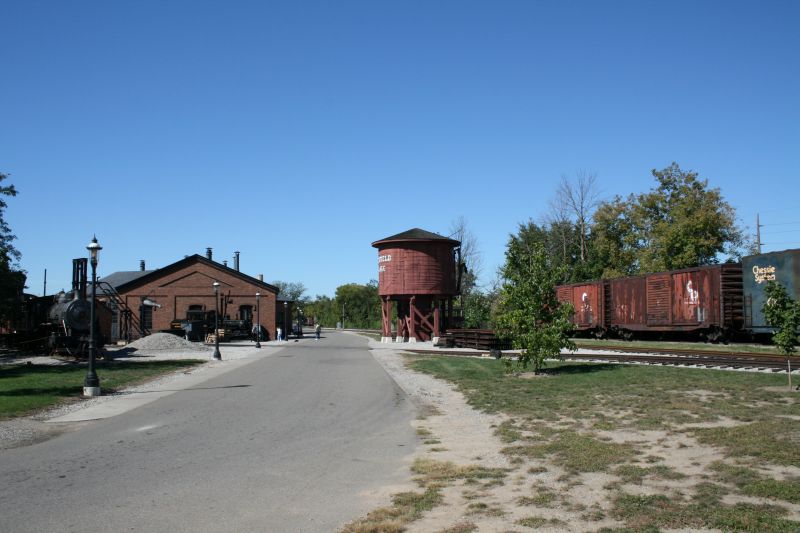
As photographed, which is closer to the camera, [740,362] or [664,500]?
[664,500]

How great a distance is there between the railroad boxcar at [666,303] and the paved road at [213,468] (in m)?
18.3

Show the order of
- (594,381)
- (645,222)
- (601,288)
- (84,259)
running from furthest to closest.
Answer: (645,222) < (601,288) < (84,259) < (594,381)

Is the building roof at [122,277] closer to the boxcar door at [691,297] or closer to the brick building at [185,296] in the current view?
the brick building at [185,296]

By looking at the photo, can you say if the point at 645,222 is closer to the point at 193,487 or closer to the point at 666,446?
the point at 666,446

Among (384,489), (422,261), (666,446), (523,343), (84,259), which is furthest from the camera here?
(422,261)

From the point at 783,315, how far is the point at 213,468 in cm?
1187

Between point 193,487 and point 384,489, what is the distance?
85.0 inches

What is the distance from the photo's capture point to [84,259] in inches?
1227

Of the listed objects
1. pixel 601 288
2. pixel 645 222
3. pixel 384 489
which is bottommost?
pixel 384 489

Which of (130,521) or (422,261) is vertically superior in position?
(422,261)

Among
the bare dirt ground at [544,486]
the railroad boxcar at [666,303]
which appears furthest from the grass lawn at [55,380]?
the railroad boxcar at [666,303]

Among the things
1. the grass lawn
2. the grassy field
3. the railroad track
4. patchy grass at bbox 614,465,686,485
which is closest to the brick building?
the grass lawn

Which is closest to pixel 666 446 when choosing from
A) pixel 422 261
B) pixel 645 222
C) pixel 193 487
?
pixel 193 487

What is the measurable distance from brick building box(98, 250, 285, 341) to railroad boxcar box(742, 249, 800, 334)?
39.7 m
